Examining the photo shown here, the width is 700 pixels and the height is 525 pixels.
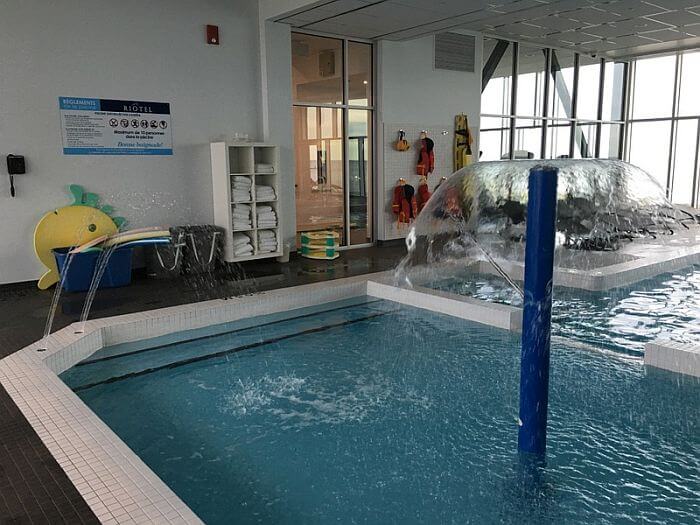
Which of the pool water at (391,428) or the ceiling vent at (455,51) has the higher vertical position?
the ceiling vent at (455,51)

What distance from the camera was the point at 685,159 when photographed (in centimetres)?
1176

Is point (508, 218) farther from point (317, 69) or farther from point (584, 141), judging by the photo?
point (584, 141)

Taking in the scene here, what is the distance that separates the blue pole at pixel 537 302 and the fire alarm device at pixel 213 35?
485 centimetres

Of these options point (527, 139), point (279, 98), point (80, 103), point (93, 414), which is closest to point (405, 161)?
point (279, 98)

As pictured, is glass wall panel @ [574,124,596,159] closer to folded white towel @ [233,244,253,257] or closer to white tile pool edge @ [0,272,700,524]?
white tile pool edge @ [0,272,700,524]

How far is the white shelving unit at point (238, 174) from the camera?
6121mm

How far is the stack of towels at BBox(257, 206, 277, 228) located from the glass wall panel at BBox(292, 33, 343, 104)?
148 cm

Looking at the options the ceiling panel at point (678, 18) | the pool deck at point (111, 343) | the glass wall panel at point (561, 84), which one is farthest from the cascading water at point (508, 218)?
the glass wall panel at point (561, 84)

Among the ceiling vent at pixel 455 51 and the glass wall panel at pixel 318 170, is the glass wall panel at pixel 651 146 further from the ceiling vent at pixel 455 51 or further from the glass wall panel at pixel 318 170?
the glass wall panel at pixel 318 170

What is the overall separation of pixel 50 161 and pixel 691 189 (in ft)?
37.6

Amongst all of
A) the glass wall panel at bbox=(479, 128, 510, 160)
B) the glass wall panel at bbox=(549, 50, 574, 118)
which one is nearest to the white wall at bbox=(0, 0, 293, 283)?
the glass wall panel at bbox=(479, 128, 510, 160)

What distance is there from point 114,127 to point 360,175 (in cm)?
319

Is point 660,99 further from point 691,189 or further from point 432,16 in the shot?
point 432,16

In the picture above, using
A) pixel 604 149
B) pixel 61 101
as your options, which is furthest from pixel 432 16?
pixel 604 149
